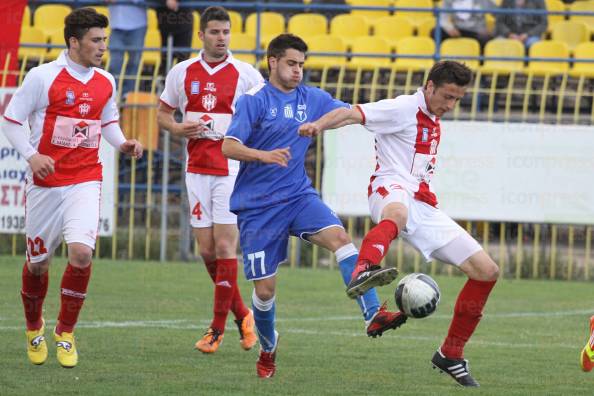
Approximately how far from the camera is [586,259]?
48.9 feet

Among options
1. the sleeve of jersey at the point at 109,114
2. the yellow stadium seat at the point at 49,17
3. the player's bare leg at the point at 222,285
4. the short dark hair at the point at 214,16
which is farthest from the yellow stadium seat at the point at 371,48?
the sleeve of jersey at the point at 109,114

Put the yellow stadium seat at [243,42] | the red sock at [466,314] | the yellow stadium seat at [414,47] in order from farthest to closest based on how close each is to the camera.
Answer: the yellow stadium seat at [243,42], the yellow stadium seat at [414,47], the red sock at [466,314]

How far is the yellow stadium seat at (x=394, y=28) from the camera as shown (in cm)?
1762

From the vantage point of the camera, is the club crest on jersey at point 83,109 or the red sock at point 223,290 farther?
the red sock at point 223,290

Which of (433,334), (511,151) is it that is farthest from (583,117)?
(433,334)

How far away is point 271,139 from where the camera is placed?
8.07 m

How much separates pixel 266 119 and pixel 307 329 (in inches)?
116

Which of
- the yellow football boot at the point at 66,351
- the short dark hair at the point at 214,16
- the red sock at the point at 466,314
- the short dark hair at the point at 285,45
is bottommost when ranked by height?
the yellow football boot at the point at 66,351

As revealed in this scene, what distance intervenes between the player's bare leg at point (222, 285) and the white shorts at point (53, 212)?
1.37 metres

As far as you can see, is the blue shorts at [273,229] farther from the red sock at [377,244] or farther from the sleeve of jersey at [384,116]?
the sleeve of jersey at [384,116]

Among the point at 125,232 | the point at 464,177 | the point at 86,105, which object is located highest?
the point at 86,105

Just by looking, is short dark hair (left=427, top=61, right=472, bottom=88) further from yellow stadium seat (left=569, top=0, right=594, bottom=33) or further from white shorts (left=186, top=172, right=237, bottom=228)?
yellow stadium seat (left=569, top=0, right=594, bottom=33)

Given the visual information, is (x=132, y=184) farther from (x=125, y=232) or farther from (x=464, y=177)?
(x=464, y=177)

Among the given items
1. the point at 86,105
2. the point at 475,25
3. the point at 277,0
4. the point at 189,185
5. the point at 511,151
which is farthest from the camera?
the point at 277,0
